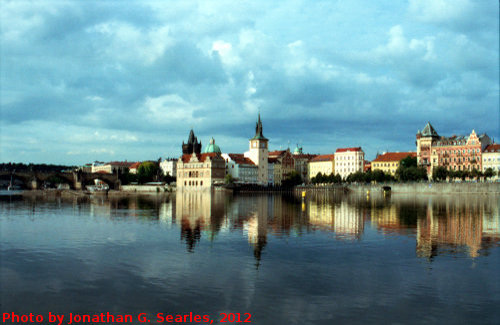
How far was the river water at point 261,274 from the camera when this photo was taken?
18.1 meters

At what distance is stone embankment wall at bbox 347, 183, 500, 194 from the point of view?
424 ft

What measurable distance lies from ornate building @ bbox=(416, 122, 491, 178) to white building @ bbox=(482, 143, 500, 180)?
1.51 metres

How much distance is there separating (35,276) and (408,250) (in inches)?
822

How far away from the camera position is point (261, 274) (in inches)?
924

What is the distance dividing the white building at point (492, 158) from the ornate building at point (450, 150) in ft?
4.94

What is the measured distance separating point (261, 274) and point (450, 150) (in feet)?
540

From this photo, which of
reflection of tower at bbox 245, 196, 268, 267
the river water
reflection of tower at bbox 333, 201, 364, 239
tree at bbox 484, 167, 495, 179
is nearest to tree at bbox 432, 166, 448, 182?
tree at bbox 484, 167, 495, 179

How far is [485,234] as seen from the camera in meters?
38.6

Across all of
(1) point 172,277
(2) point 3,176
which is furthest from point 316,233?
(2) point 3,176

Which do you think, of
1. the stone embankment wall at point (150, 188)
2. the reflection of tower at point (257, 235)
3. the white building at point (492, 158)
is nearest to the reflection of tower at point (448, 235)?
the reflection of tower at point (257, 235)

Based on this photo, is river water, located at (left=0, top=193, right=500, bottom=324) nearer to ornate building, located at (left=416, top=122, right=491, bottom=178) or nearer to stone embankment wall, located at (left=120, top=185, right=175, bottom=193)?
stone embankment wall, located at (left=120, top=185, right=175, bottom=193)

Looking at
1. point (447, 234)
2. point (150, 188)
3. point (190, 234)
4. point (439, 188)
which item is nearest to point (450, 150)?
point (439, 188)

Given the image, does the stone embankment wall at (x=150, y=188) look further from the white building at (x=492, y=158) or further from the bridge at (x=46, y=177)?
the white building at (x=492, y=158)

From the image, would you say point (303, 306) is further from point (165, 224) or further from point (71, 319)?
point (165, 224)
